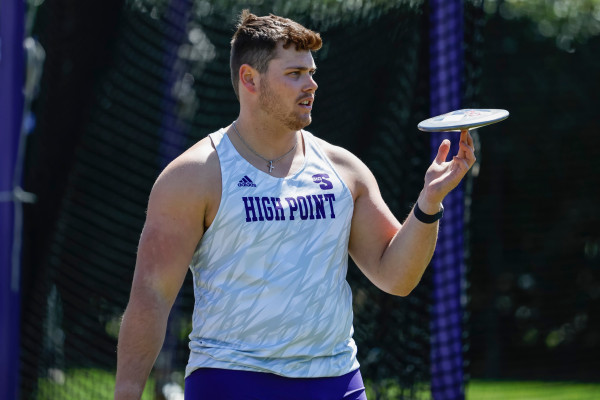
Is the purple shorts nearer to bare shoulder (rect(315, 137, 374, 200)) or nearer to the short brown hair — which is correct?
bare shoulder (rect(315, 137, 374, 200))

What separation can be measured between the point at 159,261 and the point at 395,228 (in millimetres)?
815

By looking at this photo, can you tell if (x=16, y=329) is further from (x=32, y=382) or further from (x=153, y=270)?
(x=153, y=270)

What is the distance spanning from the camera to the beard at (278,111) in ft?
10.3

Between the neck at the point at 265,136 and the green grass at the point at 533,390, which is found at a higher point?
the neck at the point at 265,136

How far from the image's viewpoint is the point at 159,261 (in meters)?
3.01

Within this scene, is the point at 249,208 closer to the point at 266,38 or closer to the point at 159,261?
the point at 159,261

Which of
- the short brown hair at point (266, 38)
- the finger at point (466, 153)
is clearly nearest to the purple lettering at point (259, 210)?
the short brown hair at point (266, 38)

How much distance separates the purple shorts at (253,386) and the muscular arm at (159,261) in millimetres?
167

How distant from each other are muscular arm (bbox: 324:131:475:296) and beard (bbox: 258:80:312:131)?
21cm

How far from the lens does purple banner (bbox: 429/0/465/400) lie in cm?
476

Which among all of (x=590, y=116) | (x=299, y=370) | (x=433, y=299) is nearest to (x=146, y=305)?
(x=299, y=370)

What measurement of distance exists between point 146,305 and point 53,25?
3181 millimetres

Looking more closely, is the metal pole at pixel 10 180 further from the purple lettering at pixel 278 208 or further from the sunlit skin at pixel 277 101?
the purple lettering at pixel 278 208

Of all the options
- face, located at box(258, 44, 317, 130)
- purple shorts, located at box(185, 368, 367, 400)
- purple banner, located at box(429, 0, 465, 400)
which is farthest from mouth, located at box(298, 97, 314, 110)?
purple banner, located at box(429, 0, 465, 400)
